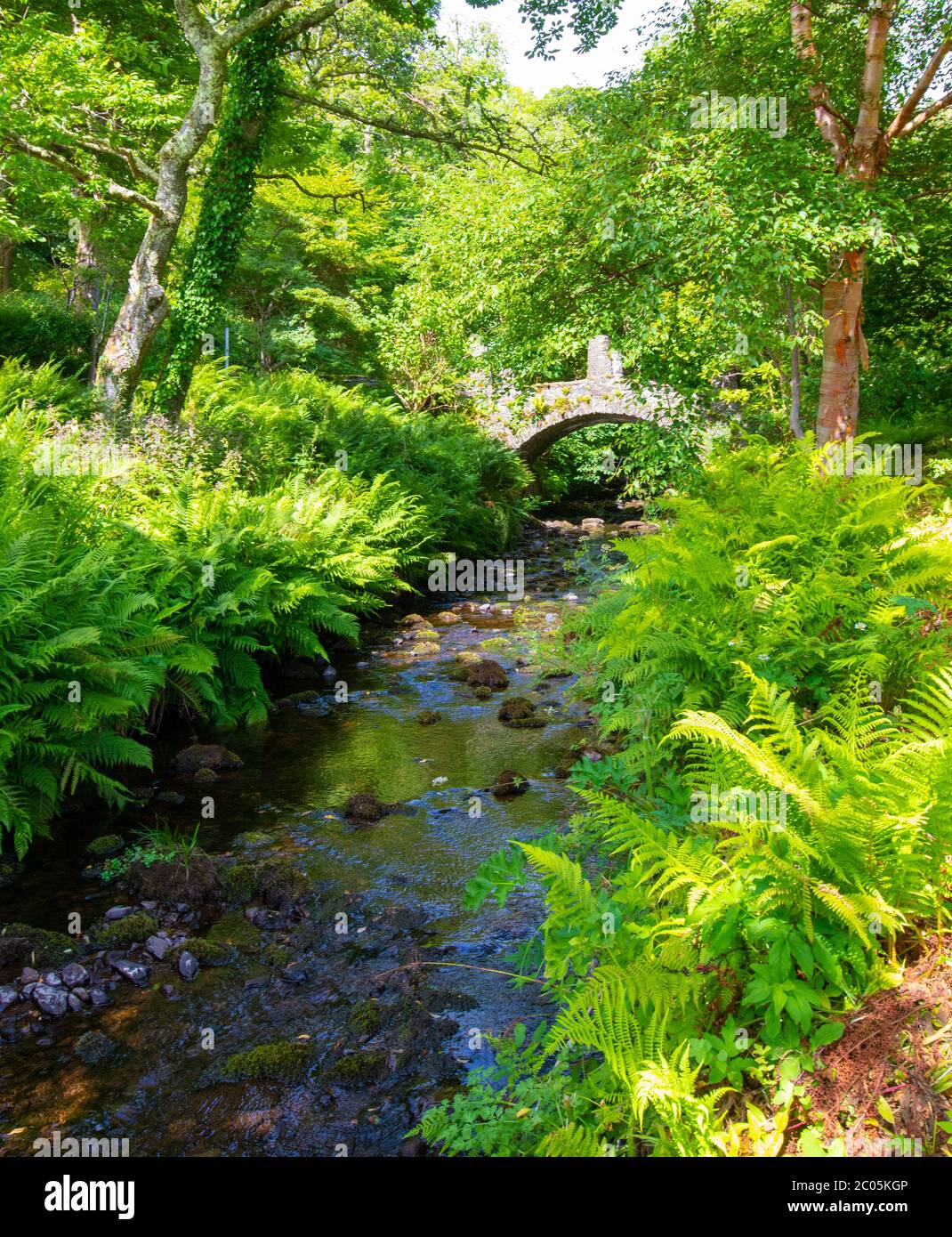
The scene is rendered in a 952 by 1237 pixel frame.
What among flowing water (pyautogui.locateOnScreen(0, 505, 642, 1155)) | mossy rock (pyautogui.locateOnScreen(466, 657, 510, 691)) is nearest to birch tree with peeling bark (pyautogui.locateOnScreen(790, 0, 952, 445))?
mossy rock (pyautogui.locateOnScreen(466, 657, 510, 691))

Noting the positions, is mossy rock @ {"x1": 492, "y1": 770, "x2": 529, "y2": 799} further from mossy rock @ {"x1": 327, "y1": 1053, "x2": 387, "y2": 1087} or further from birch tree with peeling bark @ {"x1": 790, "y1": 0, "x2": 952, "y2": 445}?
birch tree with peeling bark @ {"x1": 790, "y1": 0, "x2": 952, "y2": 445}

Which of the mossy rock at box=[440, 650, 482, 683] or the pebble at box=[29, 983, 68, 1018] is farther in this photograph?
the mossy rock at box=[440, 650, 482, 683]

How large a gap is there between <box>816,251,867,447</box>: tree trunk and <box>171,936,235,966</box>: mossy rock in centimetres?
939

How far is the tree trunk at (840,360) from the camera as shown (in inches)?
426

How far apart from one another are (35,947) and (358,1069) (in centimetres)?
200

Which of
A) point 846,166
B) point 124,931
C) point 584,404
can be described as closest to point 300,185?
point 584,404

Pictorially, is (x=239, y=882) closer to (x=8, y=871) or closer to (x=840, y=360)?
(x=8, y=871)

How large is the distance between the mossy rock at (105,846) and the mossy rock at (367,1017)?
247cm

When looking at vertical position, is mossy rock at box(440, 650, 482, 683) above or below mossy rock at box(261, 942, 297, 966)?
above

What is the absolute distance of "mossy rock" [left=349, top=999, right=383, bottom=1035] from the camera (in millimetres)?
4141

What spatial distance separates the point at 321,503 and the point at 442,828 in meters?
5.64

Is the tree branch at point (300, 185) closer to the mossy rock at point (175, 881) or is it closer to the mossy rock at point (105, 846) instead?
the mossy rock at point (105, 846)

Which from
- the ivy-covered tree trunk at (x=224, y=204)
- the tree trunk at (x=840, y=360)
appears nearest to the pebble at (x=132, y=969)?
the tree trunk at (x=840, y=360)
